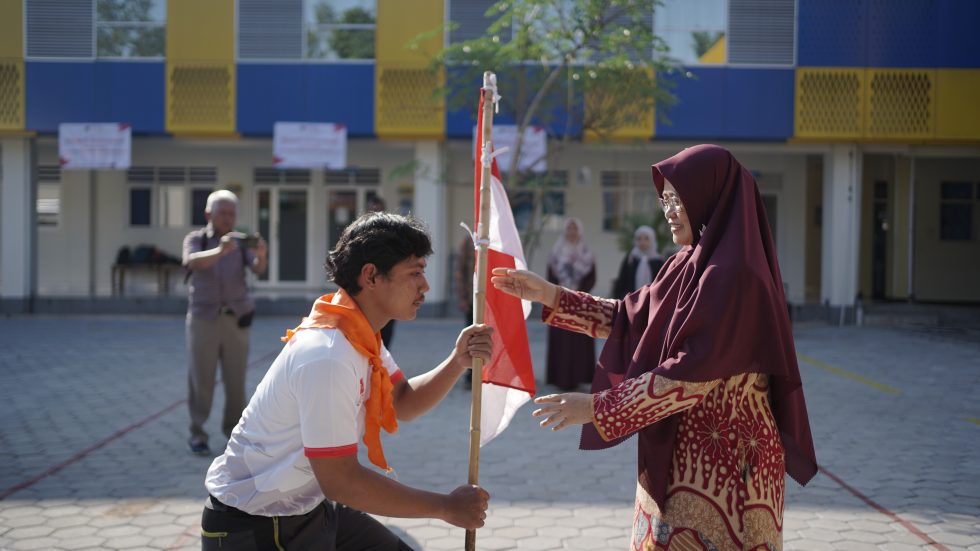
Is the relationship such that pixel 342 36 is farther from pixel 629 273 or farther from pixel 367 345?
pixel 367 345

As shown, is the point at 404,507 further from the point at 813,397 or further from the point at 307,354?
the point at 813,397

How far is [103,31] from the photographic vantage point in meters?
18.7

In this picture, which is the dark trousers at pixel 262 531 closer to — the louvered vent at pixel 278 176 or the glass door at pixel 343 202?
the glass door at pixel 343 202

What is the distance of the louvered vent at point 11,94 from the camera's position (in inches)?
722

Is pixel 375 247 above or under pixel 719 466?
above

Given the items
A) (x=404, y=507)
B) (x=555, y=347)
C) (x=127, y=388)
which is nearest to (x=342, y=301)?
(x=404, y=507)

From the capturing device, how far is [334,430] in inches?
90.3

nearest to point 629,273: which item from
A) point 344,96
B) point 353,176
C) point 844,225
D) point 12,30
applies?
point 344,96

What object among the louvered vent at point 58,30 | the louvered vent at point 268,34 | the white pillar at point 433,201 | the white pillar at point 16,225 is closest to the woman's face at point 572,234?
the white pillar at point 433,201

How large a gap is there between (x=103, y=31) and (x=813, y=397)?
53.4 feet

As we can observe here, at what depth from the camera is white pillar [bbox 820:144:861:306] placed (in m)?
18.5

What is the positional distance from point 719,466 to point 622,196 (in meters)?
19.3

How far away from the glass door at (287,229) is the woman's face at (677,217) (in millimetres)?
19950

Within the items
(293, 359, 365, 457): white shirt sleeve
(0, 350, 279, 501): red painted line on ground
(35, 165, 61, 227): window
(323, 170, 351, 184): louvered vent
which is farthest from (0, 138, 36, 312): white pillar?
(293, 359, 365, 457): white shirt sleeve
